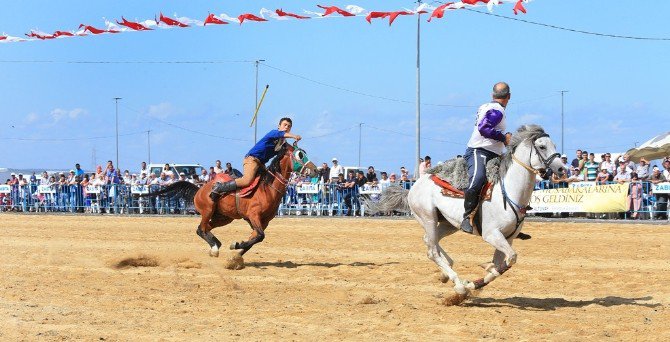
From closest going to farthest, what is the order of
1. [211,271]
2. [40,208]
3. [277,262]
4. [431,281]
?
[431,281] < [211,271] < [277,262] < [40,208]

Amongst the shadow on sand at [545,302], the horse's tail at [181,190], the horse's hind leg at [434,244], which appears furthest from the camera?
the horse's tail at [181,190]

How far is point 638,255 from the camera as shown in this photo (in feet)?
51.4

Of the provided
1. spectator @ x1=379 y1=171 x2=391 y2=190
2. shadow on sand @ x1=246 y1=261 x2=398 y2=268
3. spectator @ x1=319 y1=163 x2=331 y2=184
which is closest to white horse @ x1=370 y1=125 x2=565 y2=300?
shadow on sand @ x1=246 y1=261 x2=398 y2=268

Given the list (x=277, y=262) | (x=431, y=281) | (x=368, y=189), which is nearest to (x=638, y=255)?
(x=431, y=281)

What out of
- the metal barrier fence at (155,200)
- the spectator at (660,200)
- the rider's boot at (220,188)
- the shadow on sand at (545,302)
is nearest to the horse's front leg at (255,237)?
the rider's boot at (220,188)

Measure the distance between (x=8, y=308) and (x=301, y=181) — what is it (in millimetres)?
20975

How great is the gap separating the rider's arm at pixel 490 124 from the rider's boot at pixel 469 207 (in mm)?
681

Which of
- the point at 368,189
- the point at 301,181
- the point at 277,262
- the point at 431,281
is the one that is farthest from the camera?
the point at 301,181

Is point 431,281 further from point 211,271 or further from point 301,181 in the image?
point 301,181

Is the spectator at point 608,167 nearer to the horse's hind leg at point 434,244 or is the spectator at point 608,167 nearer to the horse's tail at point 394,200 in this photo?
the horse's tail at point 394,200

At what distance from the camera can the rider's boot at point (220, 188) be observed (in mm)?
14578

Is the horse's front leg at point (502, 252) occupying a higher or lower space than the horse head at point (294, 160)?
lower

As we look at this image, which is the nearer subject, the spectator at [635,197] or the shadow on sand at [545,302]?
the shadow on sand at [545,302]

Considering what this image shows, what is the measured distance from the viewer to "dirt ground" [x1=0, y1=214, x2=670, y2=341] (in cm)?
859
